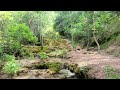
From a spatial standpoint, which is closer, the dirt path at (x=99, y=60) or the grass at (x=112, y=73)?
the grass at (x=112, y=73)

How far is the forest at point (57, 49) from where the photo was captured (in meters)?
11.8

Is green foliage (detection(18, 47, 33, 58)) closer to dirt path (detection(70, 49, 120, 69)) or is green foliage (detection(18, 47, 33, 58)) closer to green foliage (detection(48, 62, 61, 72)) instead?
dirt path (detection(70, 49, 120, 69))

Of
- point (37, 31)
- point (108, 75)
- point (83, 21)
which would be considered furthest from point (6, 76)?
point (37, 31)

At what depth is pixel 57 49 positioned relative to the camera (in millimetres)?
23281

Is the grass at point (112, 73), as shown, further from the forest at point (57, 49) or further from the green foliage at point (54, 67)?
the green foliage at point (54, 67)

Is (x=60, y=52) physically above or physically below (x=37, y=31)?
below

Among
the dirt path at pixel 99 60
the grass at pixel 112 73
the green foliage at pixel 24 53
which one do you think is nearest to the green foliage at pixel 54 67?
the dirt path at pixel 99 60

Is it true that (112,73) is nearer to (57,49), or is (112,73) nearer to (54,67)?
(54,67)

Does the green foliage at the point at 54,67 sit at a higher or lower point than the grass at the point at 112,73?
lower

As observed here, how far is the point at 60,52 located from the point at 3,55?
6.79 meters

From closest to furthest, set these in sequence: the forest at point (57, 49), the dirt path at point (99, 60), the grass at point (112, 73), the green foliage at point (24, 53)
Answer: the grass at point (112, 73) < the forest at point (57, 49) < the dirt path at point (99, 60) < the green foliage at point (24, 53)

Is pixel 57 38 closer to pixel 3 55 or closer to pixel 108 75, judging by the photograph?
pixel 3 55
